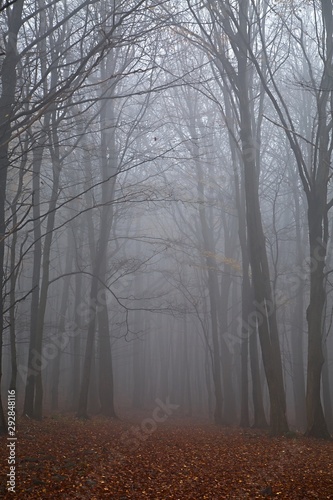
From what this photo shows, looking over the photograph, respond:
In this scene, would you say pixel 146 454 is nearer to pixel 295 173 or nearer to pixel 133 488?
pixel 133 488

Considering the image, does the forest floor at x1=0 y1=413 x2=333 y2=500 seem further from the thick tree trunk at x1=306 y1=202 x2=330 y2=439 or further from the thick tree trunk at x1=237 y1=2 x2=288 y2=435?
the thick tree trunk at x1=237 y1=2 x2=288 y2=435

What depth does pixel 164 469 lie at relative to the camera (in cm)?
580

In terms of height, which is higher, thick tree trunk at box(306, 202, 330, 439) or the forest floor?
thick tree trunk at box(306, 202, 330, 439)

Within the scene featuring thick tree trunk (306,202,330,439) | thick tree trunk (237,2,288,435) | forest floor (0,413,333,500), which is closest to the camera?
forest floor (0,413,333,500)

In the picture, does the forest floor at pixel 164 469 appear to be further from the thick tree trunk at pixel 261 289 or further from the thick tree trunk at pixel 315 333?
the thick tree trunk at pixel 261 289

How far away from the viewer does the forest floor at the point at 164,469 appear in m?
4.72

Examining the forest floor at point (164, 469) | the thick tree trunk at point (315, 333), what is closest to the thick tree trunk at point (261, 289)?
the thick tree trunk at point (315, 333)

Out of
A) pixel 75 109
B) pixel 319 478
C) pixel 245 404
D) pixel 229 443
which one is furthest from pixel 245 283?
pixel 319 478

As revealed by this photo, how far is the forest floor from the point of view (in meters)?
4.72

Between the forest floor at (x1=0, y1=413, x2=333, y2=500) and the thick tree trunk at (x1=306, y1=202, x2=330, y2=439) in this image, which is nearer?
the forest floor at (x1=0, y1=413, x2=333, y2=500)

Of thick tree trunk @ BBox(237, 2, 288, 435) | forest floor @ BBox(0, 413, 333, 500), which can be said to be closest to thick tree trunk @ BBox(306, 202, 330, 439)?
thick tree trunk @ BBox(237, 2, 288, 435)

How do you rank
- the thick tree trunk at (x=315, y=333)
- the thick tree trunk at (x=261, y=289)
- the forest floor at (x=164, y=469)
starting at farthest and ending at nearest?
the thick tree trunk at (x=261, y=289)
the thick tree trunk at (x=315, y=333)
the forest floor at (x=164, y=469)

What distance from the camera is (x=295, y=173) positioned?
20.2 m

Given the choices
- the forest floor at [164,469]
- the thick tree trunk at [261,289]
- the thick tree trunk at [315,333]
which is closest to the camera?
the forest floor at [164,469]
